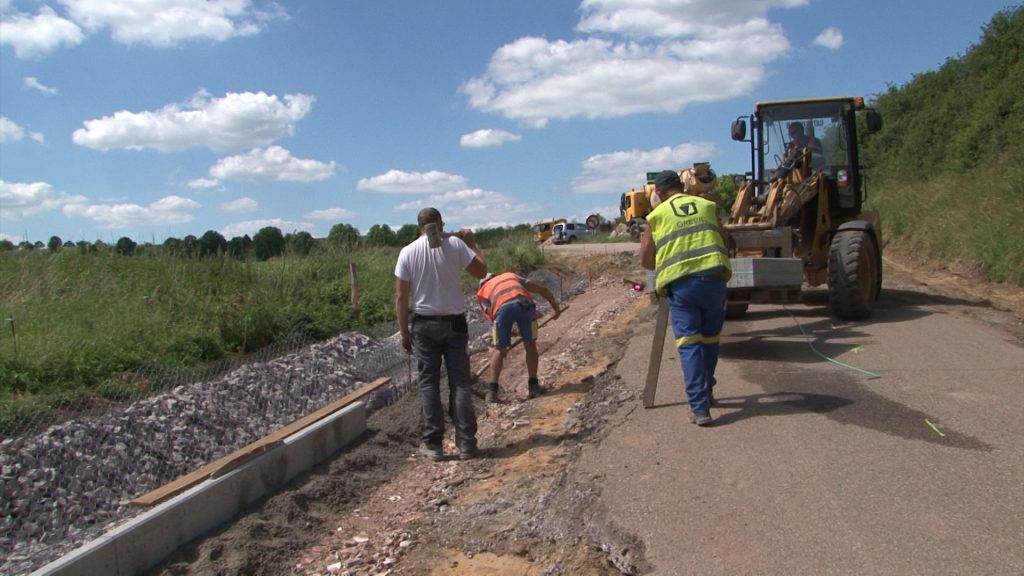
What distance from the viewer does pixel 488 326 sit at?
39.9ft

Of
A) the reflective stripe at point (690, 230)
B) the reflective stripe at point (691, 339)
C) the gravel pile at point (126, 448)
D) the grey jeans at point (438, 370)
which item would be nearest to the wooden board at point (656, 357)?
the reflective stripe at point (691, 339)

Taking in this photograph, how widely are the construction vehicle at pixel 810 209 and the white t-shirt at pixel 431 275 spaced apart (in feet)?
13.6

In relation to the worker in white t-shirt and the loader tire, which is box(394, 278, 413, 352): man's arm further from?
the loader tire

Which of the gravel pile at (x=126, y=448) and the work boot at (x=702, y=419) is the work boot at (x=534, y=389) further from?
the work boot at (x=702, y=419)

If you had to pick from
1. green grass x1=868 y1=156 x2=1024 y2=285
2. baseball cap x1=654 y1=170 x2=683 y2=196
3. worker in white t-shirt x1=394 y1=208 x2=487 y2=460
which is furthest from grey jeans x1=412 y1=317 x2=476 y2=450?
green grass x1=868 y1=156 x2=1024 y2=285

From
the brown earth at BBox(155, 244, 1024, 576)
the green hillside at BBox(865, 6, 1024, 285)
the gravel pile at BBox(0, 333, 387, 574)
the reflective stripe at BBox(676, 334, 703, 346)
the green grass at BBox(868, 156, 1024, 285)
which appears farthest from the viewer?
the green hillside at BBox(865, 6, 1024, 285)

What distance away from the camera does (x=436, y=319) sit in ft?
19.3

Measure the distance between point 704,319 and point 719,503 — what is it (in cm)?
183

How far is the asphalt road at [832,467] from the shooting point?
3.63 m

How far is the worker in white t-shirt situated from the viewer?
586 centimetres

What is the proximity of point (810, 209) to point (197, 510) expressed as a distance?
9.25 m

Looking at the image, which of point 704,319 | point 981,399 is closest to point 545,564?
point 704,319

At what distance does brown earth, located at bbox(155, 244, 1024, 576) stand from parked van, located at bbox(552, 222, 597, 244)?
42.4 metres

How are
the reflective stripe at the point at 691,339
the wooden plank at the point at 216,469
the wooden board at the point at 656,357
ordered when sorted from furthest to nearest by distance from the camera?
1. the wooden board at the point at 656,357
2. the reflective stripe at the point at 691,339
3. the wooden plank at the point at 216,469
